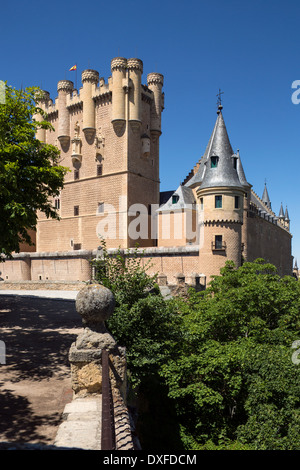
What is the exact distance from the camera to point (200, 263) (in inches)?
1166

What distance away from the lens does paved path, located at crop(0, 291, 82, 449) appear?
5.38 meters

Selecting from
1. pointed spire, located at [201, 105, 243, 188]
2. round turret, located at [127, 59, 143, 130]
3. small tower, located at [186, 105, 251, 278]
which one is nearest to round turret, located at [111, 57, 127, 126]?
round turret, located at [127, 59, 143, 130]

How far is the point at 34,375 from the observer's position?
778 cm

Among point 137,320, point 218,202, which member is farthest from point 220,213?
point 137,320

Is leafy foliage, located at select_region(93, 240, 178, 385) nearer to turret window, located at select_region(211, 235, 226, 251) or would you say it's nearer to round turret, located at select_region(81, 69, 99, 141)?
turret window, located at select_region(211, 235, 226, 251)

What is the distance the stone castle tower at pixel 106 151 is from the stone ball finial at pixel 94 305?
34418 mm

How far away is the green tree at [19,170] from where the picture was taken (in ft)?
41.9

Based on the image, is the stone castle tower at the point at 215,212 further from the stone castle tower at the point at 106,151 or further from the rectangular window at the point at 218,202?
the stone castle tower at the point at 106,151

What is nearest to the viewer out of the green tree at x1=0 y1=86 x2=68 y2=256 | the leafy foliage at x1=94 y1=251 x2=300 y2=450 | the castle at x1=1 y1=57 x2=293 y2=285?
the leafy foliage at x1=94 y1=251 x2=300 y2=450

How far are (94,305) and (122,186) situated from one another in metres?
36.2

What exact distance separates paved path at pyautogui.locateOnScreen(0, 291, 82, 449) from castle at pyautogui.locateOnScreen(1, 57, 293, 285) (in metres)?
18.9

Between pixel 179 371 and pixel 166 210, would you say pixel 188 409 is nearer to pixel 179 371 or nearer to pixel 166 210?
pixel 179 371
